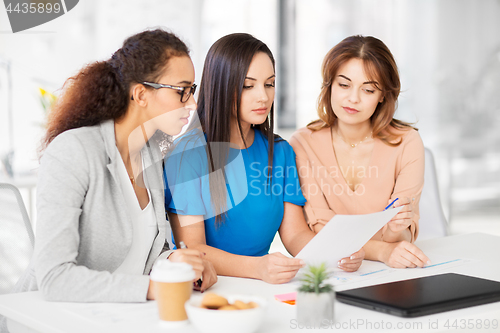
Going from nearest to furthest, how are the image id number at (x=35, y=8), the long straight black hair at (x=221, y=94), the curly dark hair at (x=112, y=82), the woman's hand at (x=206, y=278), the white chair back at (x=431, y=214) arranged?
1. the woman's hand at (x=206, y=278)
2. the curly dark hair at (x=112, y=82)
3. the long straight black hair at (x=221, y=94)
4. the white chair back at (x=431, y=214)
5. the image id number at (x=35, y=8)

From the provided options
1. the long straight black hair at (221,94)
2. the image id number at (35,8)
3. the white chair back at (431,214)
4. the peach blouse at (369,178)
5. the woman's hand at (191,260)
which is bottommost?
the white chair back at (431,214)

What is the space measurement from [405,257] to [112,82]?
926 mm

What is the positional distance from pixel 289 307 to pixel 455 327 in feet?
1.03

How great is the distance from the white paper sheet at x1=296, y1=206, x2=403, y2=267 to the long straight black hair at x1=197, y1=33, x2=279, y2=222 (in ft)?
1.32

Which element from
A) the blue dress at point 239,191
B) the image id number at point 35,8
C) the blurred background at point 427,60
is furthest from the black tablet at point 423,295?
the image id number at point 35,8

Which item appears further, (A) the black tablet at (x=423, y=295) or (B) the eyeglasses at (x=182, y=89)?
(B) the eyeglasses at (x=182, y=89)

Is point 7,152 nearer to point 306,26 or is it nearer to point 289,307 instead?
point 306,26

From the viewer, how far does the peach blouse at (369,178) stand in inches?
67.9

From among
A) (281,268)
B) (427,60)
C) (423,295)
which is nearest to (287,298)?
(281,268)

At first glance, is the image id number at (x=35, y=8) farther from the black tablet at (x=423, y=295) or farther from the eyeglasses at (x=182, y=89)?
the black tablet at (x=423, y=295)

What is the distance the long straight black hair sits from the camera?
1479mm

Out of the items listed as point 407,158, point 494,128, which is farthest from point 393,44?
point 407,158

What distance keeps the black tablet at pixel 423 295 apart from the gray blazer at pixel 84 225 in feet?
1.49

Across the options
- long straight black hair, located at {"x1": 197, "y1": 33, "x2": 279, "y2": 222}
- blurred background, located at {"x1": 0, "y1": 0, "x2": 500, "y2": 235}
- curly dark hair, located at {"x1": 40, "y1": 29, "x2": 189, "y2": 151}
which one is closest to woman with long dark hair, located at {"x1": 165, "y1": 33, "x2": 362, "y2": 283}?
long straight black hair, located at {"x1": 197, "y1": 33, "x2": 279, "y2": 222}
